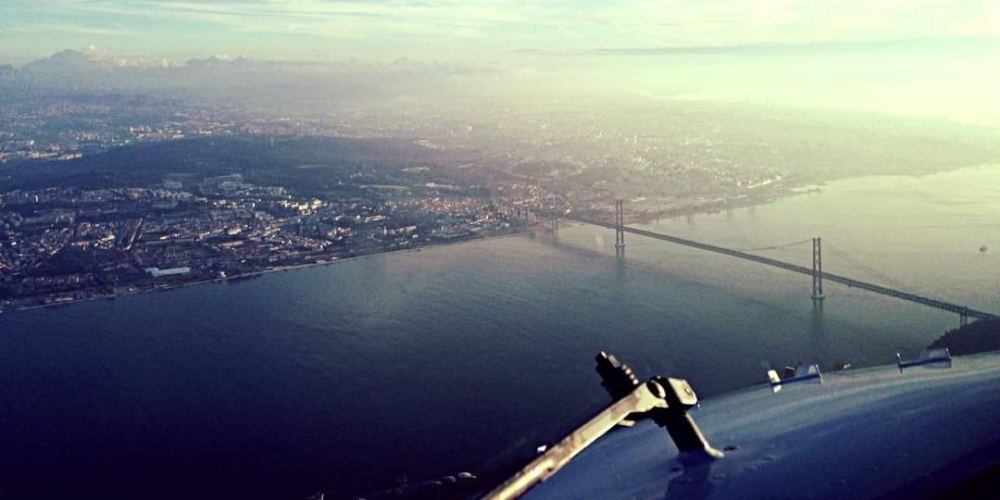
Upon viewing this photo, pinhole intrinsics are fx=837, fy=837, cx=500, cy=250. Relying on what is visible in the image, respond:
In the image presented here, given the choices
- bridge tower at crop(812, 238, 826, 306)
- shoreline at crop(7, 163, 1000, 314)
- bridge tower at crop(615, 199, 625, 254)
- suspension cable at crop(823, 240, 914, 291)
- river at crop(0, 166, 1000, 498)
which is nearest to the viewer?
river at crop(0, 166, 1000, 498)

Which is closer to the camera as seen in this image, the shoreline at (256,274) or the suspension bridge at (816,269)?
the suspension bridge at (816,269)

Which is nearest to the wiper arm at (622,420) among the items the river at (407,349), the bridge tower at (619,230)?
the river at (407,349)

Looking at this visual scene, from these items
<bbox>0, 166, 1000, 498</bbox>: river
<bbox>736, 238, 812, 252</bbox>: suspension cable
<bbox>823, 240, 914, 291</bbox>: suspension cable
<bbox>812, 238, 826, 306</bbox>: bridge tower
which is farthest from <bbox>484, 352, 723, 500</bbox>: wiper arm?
<bbox>736, 238, 812, 252</bbox>: suspension cable

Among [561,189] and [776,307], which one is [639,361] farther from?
[561,189]

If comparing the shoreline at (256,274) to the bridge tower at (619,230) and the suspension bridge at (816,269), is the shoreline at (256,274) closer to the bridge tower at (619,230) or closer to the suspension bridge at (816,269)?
the bridge tower at (619,230)

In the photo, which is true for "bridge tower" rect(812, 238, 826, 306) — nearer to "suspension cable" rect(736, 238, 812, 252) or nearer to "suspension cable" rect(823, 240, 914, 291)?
"suspension cable" rect(823, 240, 914, 291)

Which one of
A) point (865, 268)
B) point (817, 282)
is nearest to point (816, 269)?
point (817, 282)

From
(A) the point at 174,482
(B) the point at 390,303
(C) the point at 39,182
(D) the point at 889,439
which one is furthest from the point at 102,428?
(C) the point at 39,182

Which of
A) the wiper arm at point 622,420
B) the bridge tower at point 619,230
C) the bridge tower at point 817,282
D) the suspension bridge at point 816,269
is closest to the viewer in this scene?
the wiper arm at point 622,420
